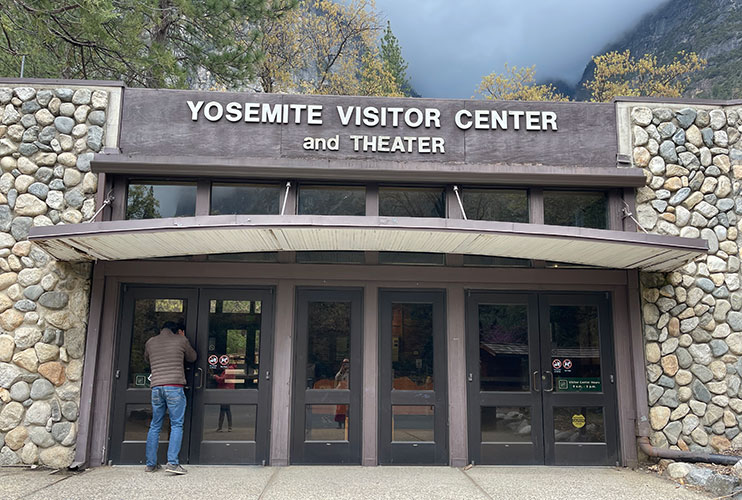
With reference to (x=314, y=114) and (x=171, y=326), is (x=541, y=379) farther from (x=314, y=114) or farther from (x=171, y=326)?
(x=171, y=326)

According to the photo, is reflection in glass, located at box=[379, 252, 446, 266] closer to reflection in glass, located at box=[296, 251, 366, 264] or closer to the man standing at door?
reflection in glass, located at box=[296, 251, 366, 264]

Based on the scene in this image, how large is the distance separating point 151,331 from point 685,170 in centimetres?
706

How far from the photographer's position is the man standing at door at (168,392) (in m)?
6.48

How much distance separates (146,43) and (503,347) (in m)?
11.7

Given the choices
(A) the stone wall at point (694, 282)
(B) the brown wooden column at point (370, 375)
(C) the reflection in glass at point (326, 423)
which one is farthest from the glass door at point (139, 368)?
(A) the stone wall at point (694, 282)

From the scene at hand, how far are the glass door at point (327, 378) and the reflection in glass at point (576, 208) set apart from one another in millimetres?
2747

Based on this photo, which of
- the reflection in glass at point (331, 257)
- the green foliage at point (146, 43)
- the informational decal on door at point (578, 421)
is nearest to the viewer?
the informational decal on door at point (578, 421)

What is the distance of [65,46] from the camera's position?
13.2m

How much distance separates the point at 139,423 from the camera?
691cm

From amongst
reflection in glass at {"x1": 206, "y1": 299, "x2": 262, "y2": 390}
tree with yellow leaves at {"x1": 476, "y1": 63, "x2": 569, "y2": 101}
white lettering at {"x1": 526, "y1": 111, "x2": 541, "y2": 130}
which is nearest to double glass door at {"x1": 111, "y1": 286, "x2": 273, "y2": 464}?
reflection in glass at {"x1": 206, "y1": 299, "x2": 262, "y2": 390}

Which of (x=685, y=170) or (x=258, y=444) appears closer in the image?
(x=258, y=444)

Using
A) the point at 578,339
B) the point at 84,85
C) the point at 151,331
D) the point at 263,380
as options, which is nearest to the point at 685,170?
the point at 578,339

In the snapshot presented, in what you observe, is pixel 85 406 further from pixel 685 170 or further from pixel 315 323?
pixel 685 170

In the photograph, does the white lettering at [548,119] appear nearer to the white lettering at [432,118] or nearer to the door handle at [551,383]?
the white lettering at [432,118]
